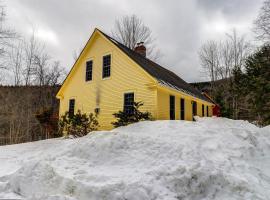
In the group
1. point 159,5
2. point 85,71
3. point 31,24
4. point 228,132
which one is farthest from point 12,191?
point 31,24

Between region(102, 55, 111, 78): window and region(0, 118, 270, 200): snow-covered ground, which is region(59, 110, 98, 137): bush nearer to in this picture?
region(102, 55, 111, 78): window

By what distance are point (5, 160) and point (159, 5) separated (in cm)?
1203

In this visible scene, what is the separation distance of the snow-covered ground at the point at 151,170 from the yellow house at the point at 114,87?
19.1 ft

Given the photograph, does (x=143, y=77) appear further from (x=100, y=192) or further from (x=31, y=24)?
(x=31, y=24)

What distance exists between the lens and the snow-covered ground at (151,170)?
13.9ft

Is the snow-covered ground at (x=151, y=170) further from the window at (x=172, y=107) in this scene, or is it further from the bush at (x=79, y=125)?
the window at (x=172, y=107)

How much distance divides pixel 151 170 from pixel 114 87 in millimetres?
9768

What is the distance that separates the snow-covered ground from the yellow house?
19.1ft

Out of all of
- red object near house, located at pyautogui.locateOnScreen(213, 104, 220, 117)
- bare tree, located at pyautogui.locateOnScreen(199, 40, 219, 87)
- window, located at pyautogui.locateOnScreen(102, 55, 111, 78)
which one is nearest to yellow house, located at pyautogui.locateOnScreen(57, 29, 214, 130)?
window, located at pyautogui.locateOnScreen(102, 55, 111, 78)

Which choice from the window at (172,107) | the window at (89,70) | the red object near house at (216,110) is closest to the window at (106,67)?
the window at (89,70)

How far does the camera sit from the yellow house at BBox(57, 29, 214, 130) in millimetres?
12648

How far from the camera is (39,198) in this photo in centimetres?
409

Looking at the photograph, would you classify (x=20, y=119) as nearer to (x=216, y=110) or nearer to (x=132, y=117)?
(x=132, y=117)

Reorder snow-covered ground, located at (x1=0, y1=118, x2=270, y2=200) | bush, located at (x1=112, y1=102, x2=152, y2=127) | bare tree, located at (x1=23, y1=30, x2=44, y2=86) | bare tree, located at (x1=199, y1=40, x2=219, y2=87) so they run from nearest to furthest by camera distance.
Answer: snow-covered ground, located at (x1=0, y1=118, x2=270, y2=200), bush, located at (x1=112, y1=102, x2=152, y2=127), bare tree, located at (x1=23, y1=30, x2=44, y2=86), bare tree, located at (x1=199, y1=40, x2=219, y2=87)
